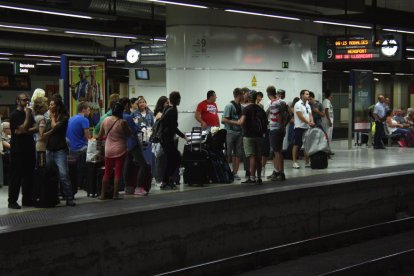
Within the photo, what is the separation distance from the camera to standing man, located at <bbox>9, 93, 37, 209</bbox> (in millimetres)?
8852

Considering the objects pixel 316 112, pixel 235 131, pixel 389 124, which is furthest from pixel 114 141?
pixel 389 124

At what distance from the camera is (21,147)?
8867 millimetres

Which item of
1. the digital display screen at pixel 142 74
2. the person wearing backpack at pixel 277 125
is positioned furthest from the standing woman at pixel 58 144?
the digital display screen at pixel 142 74

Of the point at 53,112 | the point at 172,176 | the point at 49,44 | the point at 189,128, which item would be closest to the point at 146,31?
the point at 49,44

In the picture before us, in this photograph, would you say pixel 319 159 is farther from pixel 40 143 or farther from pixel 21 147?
pixel 21 147

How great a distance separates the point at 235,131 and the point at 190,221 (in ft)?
13.3

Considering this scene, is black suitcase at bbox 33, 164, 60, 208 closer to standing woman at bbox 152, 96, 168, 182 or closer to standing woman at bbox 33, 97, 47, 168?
standing woman at bbox 33, 97, 47, 168

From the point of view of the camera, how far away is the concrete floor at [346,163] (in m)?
10.1

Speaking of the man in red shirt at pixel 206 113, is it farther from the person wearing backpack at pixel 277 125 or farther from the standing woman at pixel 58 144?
the standing woman at pixel 58 144

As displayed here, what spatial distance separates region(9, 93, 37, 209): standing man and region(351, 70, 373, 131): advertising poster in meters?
12.1

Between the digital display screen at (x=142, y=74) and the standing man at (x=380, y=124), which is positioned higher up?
the digital display screen at (x=142, y=74)

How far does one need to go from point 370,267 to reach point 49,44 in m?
18.9

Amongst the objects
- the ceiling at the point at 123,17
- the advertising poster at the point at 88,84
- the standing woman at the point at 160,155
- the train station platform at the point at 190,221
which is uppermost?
the ceiling at the point at 123,17

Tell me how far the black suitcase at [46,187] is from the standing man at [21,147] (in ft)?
0.52
